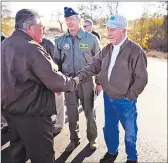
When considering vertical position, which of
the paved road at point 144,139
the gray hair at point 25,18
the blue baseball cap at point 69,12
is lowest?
the paved road at point 144,139

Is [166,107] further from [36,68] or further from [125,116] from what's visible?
[36,68]

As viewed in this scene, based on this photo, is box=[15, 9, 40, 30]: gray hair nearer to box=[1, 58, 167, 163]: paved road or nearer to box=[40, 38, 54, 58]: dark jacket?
box=[40, 38, 54, 58]: dark jacket

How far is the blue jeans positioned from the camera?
3641 millimetres

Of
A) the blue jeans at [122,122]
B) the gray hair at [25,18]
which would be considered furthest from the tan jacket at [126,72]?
the gray hair at [25,18]

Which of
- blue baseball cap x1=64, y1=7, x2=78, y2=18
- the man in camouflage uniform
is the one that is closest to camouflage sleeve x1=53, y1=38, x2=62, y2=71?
the man in camouflage uniform

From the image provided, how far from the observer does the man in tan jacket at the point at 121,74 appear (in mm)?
3461

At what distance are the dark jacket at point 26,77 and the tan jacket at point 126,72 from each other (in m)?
0.88

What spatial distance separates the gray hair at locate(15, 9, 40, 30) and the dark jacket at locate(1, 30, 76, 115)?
7cm

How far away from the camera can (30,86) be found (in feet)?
9.11

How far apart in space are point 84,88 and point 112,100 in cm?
63

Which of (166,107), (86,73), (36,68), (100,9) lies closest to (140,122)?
(166,107)

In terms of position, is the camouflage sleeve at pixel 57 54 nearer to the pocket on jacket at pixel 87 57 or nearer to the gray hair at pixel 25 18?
the pocket on jacket at pixel 87 57

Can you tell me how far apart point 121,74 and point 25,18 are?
134 cm

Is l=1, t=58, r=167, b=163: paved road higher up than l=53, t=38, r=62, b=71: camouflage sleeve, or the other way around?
l=53, t=38, r=62, b=71: camouflage sleeve
